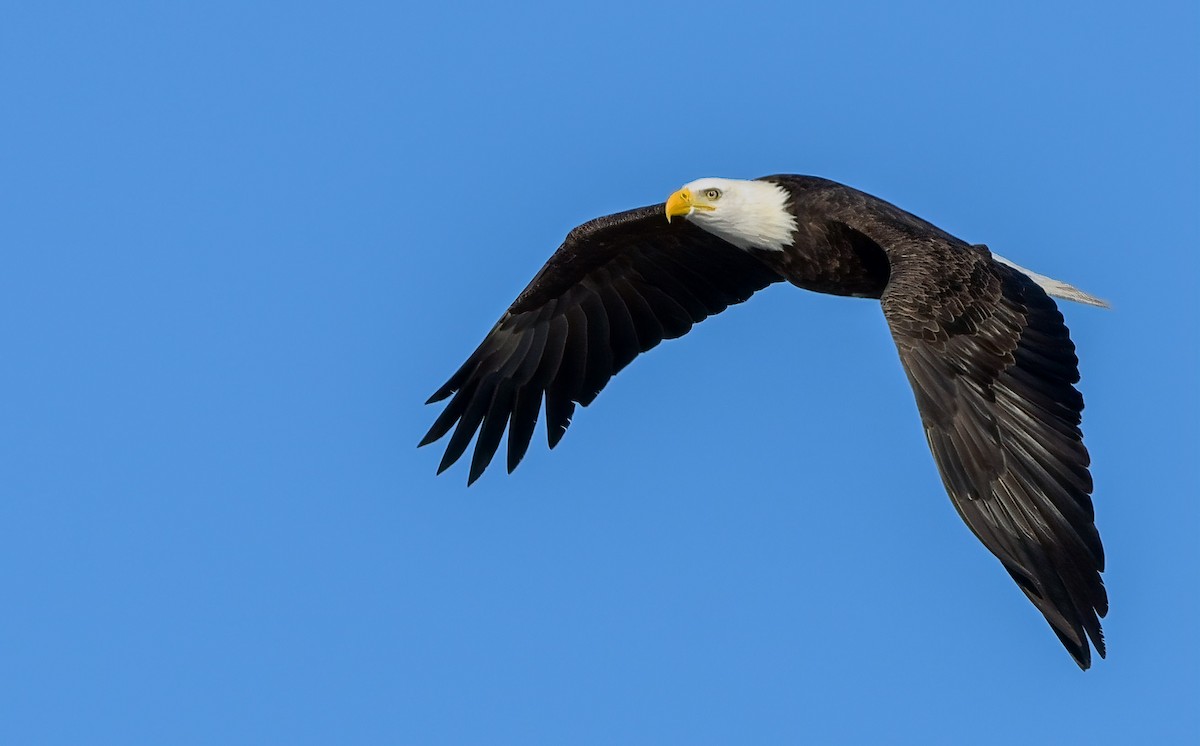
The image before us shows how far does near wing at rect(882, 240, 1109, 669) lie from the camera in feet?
27.6

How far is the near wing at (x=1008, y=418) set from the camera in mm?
8406

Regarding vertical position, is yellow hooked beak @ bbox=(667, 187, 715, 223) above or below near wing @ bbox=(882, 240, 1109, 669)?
above

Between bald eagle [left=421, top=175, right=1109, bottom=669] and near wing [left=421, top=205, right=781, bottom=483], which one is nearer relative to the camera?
bald eagle [left=421, top=175, right=1109, bottom=669]

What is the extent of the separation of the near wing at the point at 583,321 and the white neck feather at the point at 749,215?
0.63 meters

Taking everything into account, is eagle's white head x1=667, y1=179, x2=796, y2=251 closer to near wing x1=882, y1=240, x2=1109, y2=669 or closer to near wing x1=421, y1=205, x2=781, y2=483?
near wing x1=421, y1=205, x2=781, y2=483

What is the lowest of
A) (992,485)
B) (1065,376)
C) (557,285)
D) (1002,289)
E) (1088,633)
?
(1088,633)

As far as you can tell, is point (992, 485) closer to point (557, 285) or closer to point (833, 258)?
point (833, 258)

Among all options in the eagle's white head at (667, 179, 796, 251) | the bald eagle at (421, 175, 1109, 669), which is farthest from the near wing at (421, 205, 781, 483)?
the eagle's white head at (667, 179, 796, 251)

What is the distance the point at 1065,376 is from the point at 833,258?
6.39 feet

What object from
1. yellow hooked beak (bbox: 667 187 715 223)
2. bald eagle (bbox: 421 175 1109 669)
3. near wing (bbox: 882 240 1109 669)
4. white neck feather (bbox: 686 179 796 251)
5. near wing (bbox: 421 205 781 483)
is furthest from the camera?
near wing (bbox: 421 205 781 483)

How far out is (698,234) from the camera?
11703 millimetres

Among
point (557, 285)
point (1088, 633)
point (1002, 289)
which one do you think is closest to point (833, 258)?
point (1002, 289)

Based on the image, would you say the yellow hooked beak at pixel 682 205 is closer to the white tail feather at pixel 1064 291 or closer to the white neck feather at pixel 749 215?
the white neck feather at pixel 749 215

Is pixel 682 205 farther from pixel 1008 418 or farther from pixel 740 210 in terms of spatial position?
pixel 1008 418
